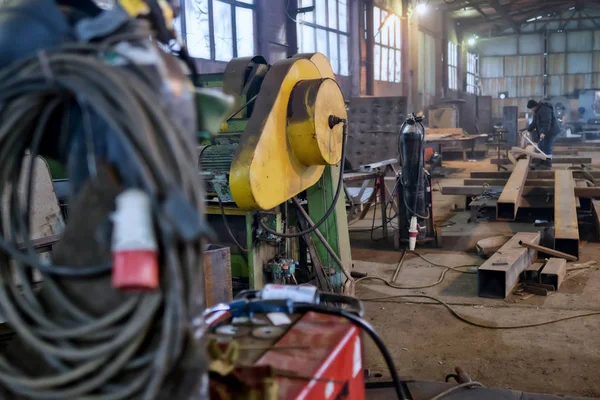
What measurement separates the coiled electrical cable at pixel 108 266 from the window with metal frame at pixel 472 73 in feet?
72.1

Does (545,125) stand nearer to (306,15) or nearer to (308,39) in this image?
(308,39)

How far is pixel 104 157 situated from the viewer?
910 mm

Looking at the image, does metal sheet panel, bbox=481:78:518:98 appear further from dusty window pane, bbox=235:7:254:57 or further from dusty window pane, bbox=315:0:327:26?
dusty window pane, bbox=235:7:254:57

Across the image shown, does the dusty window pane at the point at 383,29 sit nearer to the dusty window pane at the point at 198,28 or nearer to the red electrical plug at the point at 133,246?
the dusty window pane at the point at 198,28

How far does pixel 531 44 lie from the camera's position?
22.2 m

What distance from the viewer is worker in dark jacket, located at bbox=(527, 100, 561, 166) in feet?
30.2

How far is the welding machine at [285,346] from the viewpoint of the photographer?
1.08 m

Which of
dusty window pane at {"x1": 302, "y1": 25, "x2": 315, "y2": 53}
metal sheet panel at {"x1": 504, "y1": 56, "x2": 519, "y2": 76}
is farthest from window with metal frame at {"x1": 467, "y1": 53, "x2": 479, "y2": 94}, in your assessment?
dusty window pane at {"x1": 302, "y1": 25, "x2": 315, "y2": 53}

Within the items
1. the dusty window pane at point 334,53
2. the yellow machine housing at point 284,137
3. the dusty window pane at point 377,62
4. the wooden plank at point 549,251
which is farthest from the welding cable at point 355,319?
the dusty window pane at point 377,62

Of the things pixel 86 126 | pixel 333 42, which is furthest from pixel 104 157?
pixel 333 42

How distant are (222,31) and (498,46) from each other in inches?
709

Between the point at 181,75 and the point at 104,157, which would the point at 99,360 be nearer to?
the point at 104,157

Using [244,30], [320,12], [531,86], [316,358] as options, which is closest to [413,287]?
[316,358]

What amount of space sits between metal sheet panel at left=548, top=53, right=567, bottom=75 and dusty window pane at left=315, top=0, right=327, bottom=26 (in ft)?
50.2
